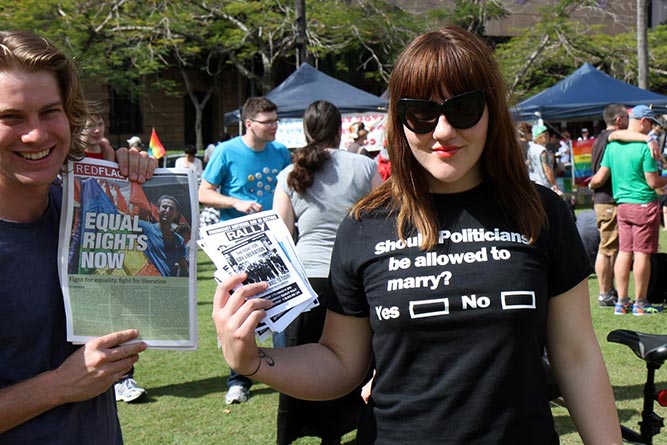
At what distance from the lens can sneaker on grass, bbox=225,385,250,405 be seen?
5.68 metres

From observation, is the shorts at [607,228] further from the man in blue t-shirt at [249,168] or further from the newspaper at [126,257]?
the newspaper at [126,257]

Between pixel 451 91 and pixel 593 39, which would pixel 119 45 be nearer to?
pixel 593 39

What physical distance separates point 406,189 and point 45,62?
2.89ft

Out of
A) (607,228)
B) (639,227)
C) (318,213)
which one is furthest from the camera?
(607,228)

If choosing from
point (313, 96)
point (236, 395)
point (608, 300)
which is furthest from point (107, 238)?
point (313, 96)

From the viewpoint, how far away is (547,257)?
187 cm

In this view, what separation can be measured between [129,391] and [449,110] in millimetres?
4555

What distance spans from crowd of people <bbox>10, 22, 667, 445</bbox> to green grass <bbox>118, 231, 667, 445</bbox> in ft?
10.5

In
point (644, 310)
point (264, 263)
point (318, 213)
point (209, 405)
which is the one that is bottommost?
point (209, 405)

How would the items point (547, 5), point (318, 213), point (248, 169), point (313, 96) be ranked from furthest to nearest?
point (547, 5)
point (313, 96)
point (248, 169)
point (318, 213)

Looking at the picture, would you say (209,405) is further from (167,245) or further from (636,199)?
(636,199)

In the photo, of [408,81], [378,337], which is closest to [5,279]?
[378,337]

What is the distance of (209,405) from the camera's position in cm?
568

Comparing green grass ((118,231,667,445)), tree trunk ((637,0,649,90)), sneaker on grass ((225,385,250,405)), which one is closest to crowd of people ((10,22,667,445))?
green grass ((118,231,667,445))
